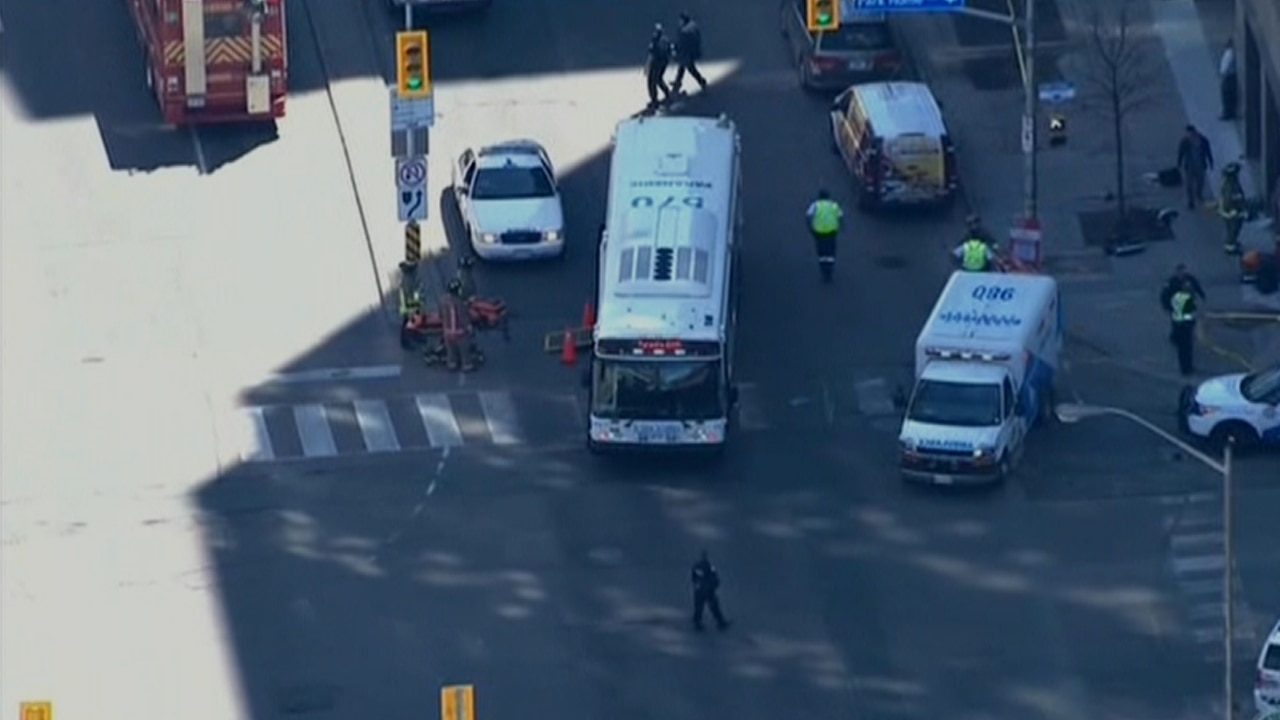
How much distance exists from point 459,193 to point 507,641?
16.0 metres

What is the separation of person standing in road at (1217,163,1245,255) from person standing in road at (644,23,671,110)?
1086 centimetres

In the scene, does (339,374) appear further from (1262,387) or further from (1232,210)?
(1232,210)

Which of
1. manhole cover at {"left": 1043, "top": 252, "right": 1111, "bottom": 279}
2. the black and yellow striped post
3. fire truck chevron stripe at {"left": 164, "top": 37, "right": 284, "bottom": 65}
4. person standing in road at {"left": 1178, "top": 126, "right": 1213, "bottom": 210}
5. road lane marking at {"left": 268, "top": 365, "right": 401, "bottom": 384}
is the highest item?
fire truck chevron stripe at {"left": 164, "top": 37, "right": 284, "bottom": 65}

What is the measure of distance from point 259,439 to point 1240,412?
15633mm

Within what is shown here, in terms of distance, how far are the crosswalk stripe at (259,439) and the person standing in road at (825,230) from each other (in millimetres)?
10338

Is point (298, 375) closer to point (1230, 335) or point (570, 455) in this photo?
point (570, 455)

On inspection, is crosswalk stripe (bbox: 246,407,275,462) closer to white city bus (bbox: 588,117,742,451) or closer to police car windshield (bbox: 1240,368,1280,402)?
white city bus (bbox: 588,117,742,451)

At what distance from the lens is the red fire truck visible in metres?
93.2

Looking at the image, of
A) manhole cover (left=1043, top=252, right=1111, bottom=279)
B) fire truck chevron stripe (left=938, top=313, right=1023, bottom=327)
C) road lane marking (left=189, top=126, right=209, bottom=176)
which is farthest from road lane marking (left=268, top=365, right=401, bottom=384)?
manhole cover (left=1043, top=252, right=1111, bottom=279)

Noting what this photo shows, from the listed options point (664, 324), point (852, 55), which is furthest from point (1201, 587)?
point (852, 55)

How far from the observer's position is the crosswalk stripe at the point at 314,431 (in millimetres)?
84312

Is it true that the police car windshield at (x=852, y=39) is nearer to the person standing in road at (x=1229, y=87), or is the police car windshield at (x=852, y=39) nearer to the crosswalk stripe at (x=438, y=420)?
the person standing in road at (x=1229, y=87)

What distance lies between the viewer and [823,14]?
8825 cm

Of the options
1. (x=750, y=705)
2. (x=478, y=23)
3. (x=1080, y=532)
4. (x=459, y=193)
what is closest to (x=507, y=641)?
(x=750, y=705)
